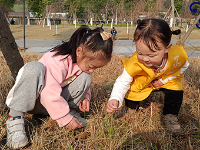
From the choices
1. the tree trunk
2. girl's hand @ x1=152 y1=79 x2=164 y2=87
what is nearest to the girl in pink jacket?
girl's hand @ x1=152 y1=79 x2=164 y2=87

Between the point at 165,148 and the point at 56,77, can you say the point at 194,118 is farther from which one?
the point at 56,77

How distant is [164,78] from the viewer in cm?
169

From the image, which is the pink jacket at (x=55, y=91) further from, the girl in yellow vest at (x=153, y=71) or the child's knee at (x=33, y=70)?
the girl in yellow vest at (x=153, y=71)

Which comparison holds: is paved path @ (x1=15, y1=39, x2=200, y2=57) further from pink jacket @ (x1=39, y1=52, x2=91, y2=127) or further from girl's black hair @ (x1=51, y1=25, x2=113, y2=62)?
pink jacket @ (x1=39, y1=52, x2=91, y2=127)

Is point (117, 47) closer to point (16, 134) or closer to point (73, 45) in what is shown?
point (73, 45)

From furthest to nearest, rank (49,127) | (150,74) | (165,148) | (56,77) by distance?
(150,74)
(49,127)
(56,77)
(165,148)

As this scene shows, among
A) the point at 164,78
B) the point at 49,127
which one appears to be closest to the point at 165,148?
the point at 164,78

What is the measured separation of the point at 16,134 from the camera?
1184 mm

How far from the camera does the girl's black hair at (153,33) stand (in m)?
1.34

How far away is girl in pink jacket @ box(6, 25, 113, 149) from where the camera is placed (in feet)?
3.96

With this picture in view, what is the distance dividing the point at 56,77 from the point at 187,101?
1.38 m

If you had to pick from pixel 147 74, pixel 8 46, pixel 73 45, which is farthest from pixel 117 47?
pixel 73 45

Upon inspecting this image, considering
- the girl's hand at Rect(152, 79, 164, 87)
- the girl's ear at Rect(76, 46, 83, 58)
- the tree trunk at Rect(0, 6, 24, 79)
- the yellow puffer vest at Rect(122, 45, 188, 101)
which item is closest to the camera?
the girl's ear at Rect(76, 46, 83, 58)

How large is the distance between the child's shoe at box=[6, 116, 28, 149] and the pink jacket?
198 mm
